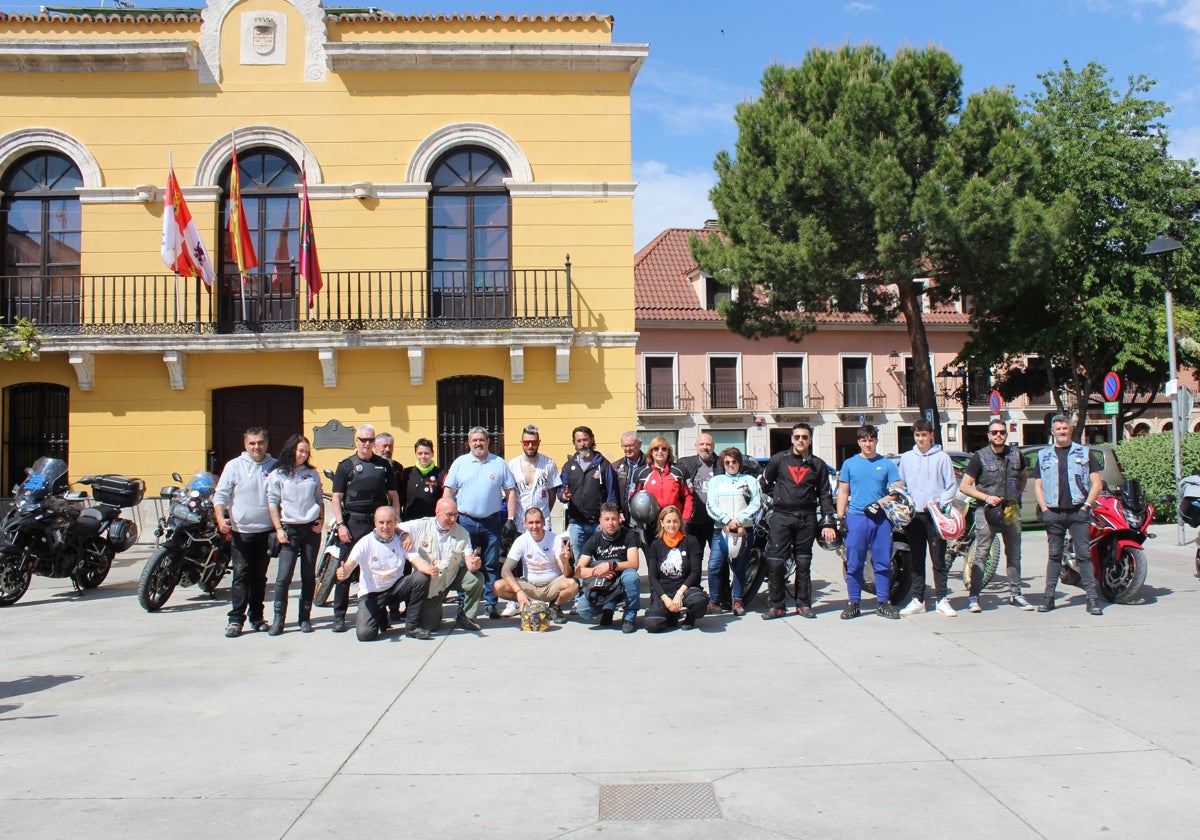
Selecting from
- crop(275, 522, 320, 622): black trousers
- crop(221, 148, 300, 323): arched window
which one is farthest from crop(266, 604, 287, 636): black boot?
crop(221, 148, 300, 323): arched window

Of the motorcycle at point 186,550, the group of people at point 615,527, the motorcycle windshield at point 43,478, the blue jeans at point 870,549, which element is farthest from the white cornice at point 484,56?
the blue jeans at point 870,549

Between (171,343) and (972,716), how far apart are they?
1260cm

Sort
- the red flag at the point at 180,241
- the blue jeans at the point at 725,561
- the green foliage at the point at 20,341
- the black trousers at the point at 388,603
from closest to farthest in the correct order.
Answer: the black trousers at the point at 388,603 < the blue jeans at the point at 725,561 < the green foliage at the point at 20,341 < the red flag at the point at 180,241

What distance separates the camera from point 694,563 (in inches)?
320

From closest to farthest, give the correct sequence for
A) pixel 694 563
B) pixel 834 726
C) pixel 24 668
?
pixel 834 726, pixel 24 668, pixel 694 563

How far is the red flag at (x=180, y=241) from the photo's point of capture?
44.3 feet

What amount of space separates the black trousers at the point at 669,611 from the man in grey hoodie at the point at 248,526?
10.9 feet

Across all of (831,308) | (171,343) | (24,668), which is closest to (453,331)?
(171,343)

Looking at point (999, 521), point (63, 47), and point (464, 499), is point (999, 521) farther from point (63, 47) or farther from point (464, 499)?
point (63, 47)

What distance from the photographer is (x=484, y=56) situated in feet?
48.8

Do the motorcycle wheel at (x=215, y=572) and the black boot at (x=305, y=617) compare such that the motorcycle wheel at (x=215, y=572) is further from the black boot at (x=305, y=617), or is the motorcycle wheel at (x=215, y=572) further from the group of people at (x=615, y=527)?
the black boot at (x=305, y=617)

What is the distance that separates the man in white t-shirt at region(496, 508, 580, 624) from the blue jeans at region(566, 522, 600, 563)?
0.64 meters

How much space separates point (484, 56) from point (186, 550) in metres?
8.99

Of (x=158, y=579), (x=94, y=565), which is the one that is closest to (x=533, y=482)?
(x=158, y=579)
